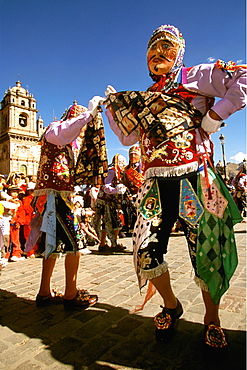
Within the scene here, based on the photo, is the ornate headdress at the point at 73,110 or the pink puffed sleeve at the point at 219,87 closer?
the pink puffed sleeve at the point at 219,87

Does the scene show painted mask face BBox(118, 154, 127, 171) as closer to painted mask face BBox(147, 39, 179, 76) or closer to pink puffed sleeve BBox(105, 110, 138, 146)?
pink puffed sleeve BBox(105, 110, 138, 146)

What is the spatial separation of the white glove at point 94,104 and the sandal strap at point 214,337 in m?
2.00

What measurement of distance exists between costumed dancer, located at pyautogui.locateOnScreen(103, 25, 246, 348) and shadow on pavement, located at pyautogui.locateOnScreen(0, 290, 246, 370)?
4.8 inches

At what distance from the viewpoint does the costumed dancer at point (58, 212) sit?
2598 mm

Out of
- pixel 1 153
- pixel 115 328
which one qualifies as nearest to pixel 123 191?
pixel 115 328

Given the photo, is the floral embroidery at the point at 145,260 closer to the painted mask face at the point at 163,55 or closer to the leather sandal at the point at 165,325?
the leather sandal at the point at 165,325

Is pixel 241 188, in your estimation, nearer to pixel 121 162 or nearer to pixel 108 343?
pixel 121 162

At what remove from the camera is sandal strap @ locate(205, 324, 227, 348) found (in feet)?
5.69

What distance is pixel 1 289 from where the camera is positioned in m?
3.38

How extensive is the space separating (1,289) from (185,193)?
289 cm

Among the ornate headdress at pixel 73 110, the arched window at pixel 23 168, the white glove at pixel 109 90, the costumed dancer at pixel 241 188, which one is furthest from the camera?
the arched window at pixel 23 168

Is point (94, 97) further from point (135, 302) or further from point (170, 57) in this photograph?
point (135, 302)

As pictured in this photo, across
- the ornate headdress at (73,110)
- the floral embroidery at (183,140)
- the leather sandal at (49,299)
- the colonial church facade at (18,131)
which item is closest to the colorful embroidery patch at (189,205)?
the floral embroidery at (183,140)

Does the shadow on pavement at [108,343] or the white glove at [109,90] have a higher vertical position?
the white glove at [109,90]
